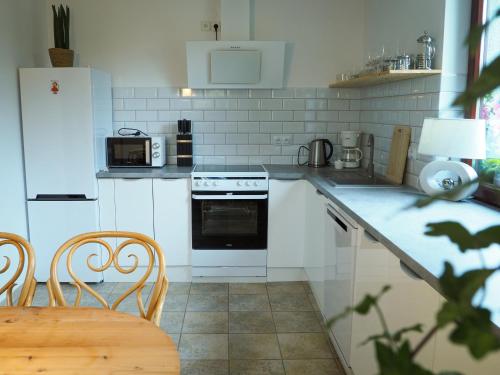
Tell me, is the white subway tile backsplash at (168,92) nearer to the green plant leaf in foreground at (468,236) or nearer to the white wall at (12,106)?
the white wall at (12,106)

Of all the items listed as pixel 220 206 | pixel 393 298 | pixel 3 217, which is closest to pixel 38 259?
pixel 3 217

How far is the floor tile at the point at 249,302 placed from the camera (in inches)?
129

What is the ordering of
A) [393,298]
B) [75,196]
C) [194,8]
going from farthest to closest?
[194,8]
[75,196]
[393,298]

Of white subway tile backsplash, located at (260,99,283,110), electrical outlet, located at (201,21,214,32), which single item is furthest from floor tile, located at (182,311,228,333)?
electrical outlet, located at (201,21,214,32)

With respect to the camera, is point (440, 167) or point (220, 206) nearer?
point (440, 167)

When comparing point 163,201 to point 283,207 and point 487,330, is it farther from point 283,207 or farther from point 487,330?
point 487,330

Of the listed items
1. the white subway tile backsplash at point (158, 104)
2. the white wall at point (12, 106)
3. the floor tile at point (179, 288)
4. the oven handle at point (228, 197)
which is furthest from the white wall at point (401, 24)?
the white wall at point (12, 106)

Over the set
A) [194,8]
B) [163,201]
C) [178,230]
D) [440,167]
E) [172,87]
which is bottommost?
[178,230]

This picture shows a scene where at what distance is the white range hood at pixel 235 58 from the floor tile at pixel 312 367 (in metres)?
2.21

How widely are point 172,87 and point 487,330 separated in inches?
151

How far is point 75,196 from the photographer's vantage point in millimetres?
3537

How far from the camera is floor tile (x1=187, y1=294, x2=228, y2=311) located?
3262 mm

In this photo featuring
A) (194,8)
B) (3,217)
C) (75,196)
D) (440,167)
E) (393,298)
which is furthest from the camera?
(194,8)

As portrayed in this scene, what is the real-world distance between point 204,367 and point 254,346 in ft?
1.19
